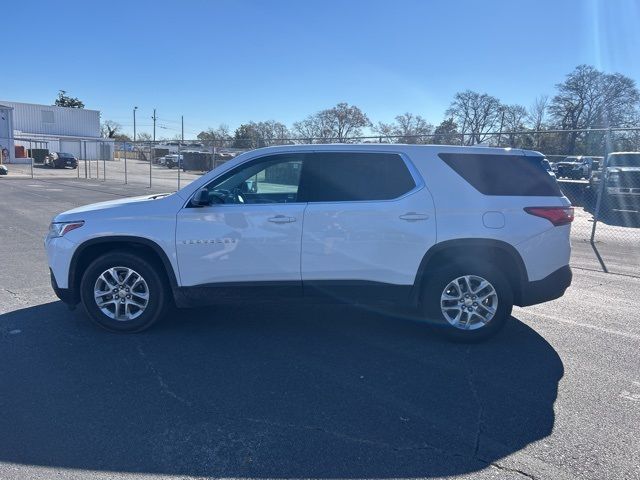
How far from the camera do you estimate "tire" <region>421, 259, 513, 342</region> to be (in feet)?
15.7

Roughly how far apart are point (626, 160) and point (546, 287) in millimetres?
15060

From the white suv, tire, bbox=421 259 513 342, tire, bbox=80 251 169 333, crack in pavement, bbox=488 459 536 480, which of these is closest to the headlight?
the white suv

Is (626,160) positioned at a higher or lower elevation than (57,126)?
lower

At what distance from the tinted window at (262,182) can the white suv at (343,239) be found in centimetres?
1

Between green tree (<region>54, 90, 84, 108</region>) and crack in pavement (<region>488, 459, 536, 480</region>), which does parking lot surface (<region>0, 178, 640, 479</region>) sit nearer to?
crack in pavement (<region>488, 459, 536, 480</region>)

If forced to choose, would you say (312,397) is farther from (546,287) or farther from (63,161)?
(63,161)

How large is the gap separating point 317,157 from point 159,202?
5.15 ft

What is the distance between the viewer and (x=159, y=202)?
480 cm

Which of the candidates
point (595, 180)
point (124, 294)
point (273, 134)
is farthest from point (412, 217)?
point (273, 134)

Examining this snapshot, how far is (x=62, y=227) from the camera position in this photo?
16.0 ft

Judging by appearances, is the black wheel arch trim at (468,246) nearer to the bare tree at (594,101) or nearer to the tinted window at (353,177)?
the tinted window at (353,177)

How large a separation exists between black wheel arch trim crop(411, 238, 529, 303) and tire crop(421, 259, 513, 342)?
0.11 meters

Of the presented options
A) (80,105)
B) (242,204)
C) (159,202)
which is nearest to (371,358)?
(242,204)

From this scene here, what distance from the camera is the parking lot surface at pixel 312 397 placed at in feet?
9.81
